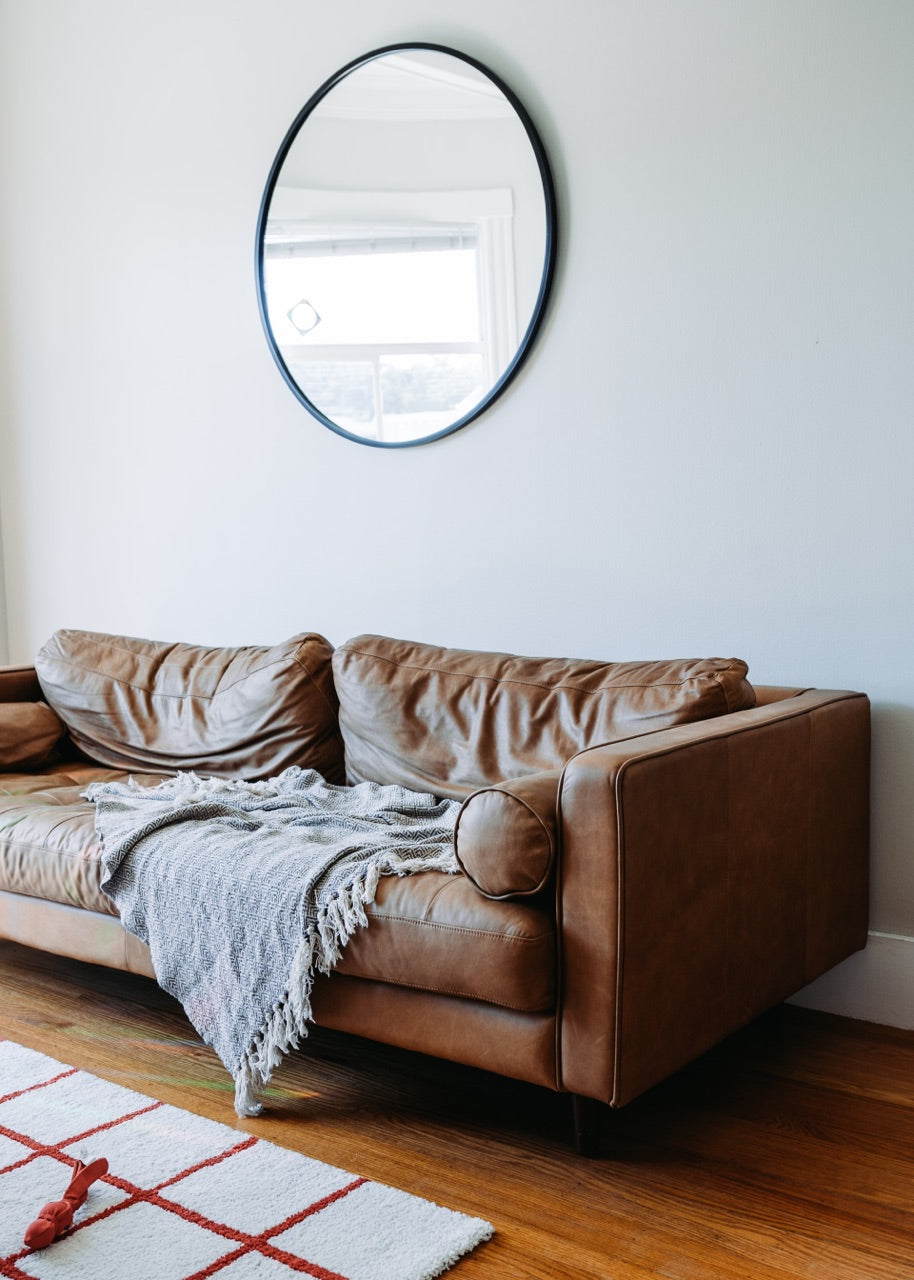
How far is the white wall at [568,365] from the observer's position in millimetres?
2430

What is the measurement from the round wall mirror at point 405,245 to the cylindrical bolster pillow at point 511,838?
1.33m

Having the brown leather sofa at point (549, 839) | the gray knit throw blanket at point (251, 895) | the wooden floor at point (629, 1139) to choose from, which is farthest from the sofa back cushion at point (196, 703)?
the wooden floor at point (629, 1139)

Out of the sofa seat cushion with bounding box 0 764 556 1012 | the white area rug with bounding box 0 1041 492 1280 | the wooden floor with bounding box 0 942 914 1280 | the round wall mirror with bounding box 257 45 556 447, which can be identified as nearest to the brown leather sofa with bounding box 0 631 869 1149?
the sofa seat cushion with bounding box 0 764 556 1012

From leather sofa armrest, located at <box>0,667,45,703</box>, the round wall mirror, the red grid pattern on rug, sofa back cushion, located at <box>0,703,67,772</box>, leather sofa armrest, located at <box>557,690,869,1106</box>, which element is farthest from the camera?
leather sofa armrest, located at <box>0,667,45,703</box>

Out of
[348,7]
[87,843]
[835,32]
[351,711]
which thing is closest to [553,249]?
[835,32]

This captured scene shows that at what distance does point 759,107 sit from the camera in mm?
2490

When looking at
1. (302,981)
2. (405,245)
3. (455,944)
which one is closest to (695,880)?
(455,944)

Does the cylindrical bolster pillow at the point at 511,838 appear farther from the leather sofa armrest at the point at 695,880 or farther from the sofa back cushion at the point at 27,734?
the sofa back cushion at the point at 27,734

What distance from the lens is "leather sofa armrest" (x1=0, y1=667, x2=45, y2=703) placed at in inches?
131

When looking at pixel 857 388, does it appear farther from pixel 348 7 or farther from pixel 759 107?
pixel 348 7

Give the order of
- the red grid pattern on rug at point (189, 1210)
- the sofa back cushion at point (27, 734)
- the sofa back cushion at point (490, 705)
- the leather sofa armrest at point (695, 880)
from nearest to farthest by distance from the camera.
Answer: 1. the red grid pattern on rug at point (189, 1210)
2. the leather sofa armrest at point (695, 880)
3. the sofa back cushion at point (490, 705)
4. the sofa back cushion at point (27, 734)

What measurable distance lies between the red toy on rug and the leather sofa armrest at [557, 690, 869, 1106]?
708 mm

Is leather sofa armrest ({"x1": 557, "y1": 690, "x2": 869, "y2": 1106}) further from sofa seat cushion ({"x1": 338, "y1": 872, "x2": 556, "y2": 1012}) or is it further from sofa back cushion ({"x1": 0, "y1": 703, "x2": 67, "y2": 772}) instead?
sofa back cushion ({"x1": 0, "y1": 703, "x2": 67, "y2": 772})

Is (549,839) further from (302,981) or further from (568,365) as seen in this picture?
(568,365)
